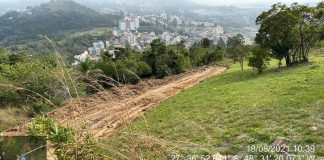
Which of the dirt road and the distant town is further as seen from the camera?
the distant town

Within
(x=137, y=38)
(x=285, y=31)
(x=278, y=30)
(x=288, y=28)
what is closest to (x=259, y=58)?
(x=278, y=30)

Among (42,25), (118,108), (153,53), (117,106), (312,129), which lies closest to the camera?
(117,106)

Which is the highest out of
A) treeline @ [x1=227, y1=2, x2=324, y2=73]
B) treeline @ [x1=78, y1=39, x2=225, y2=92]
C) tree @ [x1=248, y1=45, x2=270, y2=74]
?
treeline @ [x1=227, y1=2, x2=324, y2=73]

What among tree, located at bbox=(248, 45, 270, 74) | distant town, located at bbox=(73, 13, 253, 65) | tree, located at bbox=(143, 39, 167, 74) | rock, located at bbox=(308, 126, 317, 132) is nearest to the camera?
rock, located at bbox=(308, 126, 317, 132)

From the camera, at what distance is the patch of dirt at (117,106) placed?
386cm

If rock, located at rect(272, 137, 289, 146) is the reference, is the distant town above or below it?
below

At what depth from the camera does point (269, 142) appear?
6.87m

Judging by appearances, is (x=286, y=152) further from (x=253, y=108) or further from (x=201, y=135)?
(x=253, y=108)

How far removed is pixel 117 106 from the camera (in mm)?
3816

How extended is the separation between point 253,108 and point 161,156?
297 inches

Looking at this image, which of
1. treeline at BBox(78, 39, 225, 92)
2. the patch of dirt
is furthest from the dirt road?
treeline at BBox(78, 39, 225, 92)

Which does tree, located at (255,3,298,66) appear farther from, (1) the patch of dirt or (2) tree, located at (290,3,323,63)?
(1) the patch of dirt

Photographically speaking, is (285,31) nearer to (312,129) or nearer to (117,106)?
(312,129)

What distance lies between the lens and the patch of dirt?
12.7 feet
